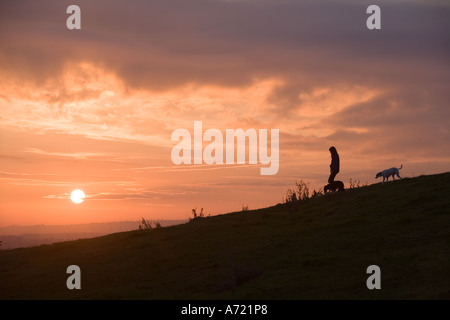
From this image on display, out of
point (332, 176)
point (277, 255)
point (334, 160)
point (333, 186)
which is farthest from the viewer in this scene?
point (333, 186)

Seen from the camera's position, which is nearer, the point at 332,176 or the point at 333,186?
the point at 332,176

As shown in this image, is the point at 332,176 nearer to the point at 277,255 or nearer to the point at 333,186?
the point at 333,186

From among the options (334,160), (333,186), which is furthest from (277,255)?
(333,186)

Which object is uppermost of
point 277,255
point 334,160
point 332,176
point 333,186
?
point 334,160

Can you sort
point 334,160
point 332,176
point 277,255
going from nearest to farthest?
point 277,255, point 334,160, point 332,176

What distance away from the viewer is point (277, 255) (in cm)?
2472

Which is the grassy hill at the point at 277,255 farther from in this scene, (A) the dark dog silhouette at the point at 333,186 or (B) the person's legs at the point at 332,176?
(B) the person's legs at the point at 332,176

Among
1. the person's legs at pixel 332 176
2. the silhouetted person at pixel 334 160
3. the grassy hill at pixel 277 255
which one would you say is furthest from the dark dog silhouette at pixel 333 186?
the silhouetted person at pixel 334 160

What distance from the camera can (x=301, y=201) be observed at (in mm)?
36531

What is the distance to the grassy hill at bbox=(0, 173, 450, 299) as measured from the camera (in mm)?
20406

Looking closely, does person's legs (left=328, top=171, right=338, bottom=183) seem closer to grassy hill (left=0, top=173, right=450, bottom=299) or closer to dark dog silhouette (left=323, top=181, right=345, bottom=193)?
dark dog silhouette (left=323, top=181, right=345, bottom=193)

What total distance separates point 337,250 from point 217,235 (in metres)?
7.98

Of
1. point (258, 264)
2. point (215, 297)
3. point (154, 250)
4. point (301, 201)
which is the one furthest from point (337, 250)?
point (301, 201)

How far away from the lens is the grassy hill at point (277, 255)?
20406 mm
